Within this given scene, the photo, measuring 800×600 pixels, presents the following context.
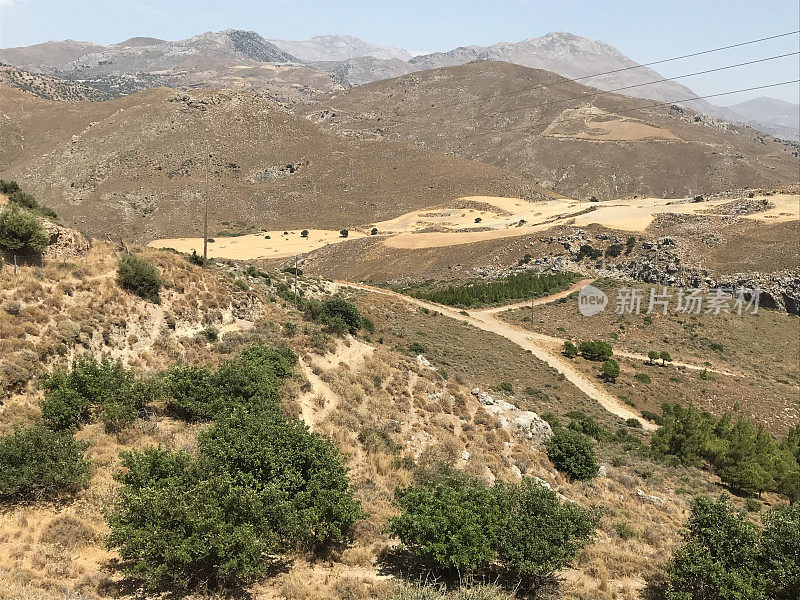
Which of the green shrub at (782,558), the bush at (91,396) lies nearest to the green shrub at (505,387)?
the green shrub at (782,558)

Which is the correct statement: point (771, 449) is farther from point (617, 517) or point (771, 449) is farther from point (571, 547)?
point (571, 547)

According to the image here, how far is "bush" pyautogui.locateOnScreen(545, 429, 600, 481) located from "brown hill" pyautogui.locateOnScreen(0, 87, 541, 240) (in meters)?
86.1

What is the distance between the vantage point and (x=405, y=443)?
68.9ft

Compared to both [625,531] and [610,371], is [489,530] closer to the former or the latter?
[625,531]

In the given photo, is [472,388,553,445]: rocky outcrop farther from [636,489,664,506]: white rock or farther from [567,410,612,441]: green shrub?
[636,489,664,506]: white rock

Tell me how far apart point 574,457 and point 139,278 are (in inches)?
895

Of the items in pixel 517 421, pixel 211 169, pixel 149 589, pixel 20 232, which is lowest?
pixel 517 421

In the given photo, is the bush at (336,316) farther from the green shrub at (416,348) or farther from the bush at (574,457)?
the bush at (574,457)

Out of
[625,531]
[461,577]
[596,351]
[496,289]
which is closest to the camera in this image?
[461,577]

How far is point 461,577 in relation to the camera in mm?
11289

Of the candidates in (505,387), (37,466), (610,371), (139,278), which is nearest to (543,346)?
(610,371)

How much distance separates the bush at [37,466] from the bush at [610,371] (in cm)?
3846

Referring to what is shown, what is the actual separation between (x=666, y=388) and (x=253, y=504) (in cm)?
4026

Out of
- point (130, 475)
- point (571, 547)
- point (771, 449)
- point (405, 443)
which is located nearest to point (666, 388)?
point (771, 449)
